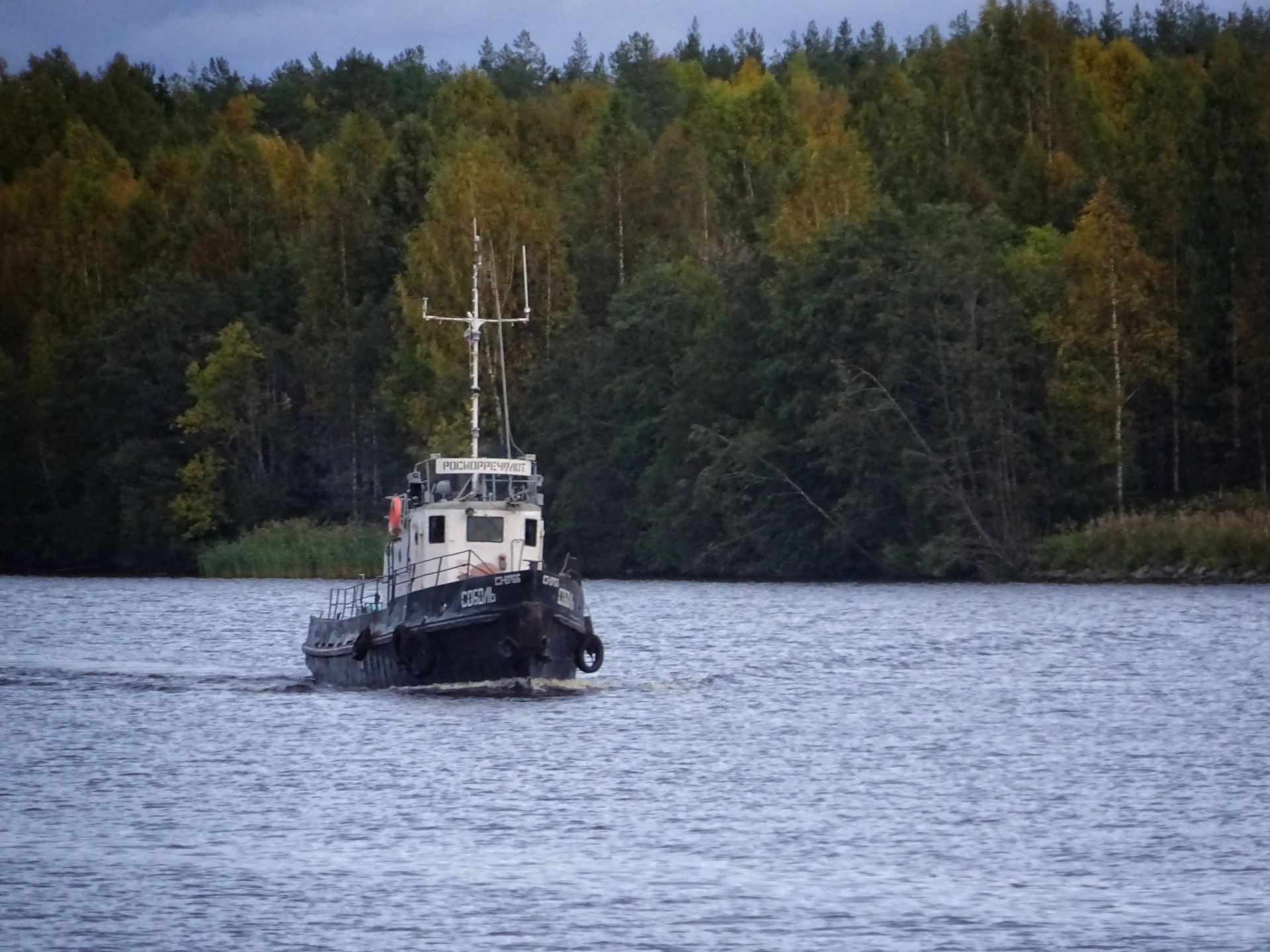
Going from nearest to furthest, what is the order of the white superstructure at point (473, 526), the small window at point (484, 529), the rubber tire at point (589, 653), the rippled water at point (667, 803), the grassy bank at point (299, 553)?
1. the rippled water at point (667, 803)
2. the rubber tire at point (589, 653)
3. the white superstructure at point (473, 526)
4. the small window at point (484, 529)
5. the grassy bank at point (299, 553)

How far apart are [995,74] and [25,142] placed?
7828 centimetres

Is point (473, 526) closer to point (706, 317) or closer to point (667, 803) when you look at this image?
point (667, 803)

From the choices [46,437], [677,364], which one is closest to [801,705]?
[677,364]

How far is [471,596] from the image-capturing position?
38.9m

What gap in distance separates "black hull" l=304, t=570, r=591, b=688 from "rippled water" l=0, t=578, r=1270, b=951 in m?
0.64

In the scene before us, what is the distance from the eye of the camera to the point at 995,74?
10144cm

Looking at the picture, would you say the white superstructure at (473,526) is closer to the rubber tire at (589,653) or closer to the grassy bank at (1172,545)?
the rubber tire at (589,653)

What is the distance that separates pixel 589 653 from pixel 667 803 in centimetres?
1167

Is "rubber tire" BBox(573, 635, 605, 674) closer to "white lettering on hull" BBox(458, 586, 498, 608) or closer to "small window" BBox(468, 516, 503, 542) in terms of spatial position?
"white lettering on hull" BBox(458, 586, 498, 608)

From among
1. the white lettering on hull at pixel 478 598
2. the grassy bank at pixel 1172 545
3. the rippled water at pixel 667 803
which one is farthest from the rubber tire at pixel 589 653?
the grassy bank at pixel 1172 545

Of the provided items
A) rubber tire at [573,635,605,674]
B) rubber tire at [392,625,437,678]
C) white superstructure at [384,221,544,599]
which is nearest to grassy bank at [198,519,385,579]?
white superstructure at [384,221,544,599]

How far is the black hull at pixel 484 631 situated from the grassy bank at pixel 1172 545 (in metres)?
36.4

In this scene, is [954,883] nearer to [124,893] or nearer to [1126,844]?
[1126,844]

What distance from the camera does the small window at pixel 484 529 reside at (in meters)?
41.0
